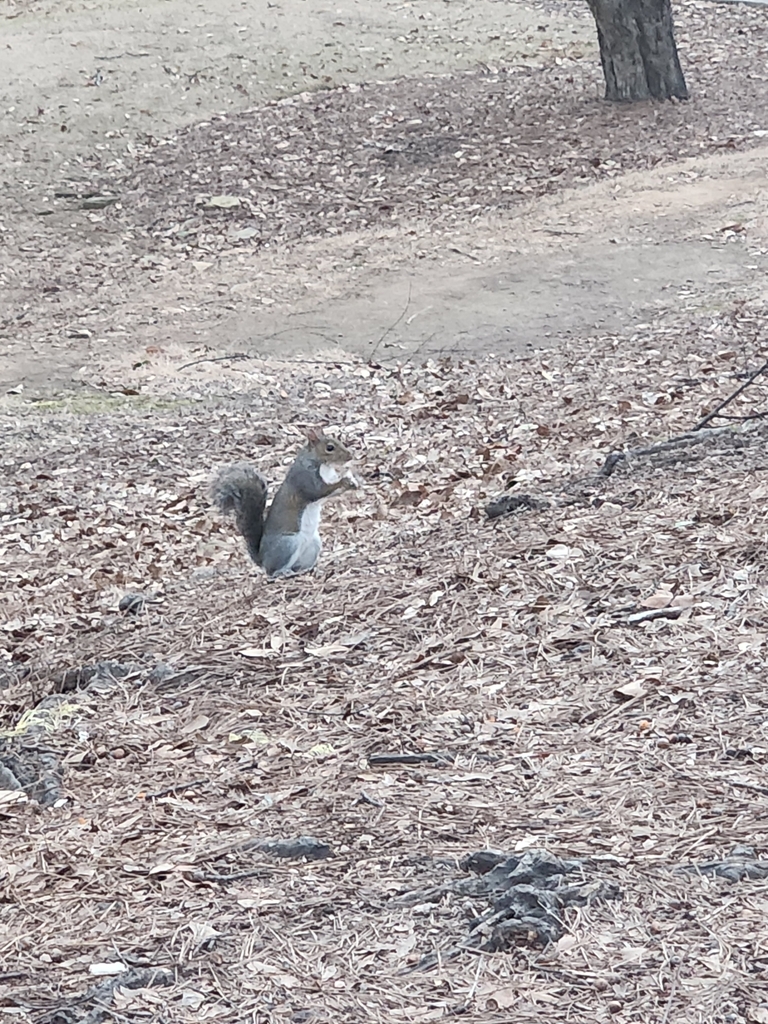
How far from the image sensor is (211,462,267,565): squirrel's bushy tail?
5621 millimetres

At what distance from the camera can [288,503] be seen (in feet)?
18.9

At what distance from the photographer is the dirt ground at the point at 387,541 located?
2.79 m

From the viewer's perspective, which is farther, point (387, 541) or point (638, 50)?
point (638, 50)

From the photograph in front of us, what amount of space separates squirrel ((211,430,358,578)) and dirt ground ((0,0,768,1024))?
216 mm

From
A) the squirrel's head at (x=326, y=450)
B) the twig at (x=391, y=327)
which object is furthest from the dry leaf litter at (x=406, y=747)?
the twig at (x=391, y=327)

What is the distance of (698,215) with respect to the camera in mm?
11305

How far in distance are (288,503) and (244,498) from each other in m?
0.18

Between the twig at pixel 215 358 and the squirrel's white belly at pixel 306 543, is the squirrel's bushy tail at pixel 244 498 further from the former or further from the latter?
the twig at pixel 215 358

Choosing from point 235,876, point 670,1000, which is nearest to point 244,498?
point 235,876

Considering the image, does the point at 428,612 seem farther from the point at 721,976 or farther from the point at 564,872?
the point at 721,976

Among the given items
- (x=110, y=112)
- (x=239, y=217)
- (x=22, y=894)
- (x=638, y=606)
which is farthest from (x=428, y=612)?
(x=110, y=112)

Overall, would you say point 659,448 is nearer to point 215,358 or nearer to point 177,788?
point 177,788

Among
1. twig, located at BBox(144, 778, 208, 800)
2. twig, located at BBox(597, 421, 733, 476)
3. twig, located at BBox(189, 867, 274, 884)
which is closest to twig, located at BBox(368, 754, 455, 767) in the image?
twig, located at BBox(144, 778, 208, 800)

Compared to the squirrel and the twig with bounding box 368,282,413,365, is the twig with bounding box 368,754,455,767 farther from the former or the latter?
the twig with bounding box 368,282,413,365
